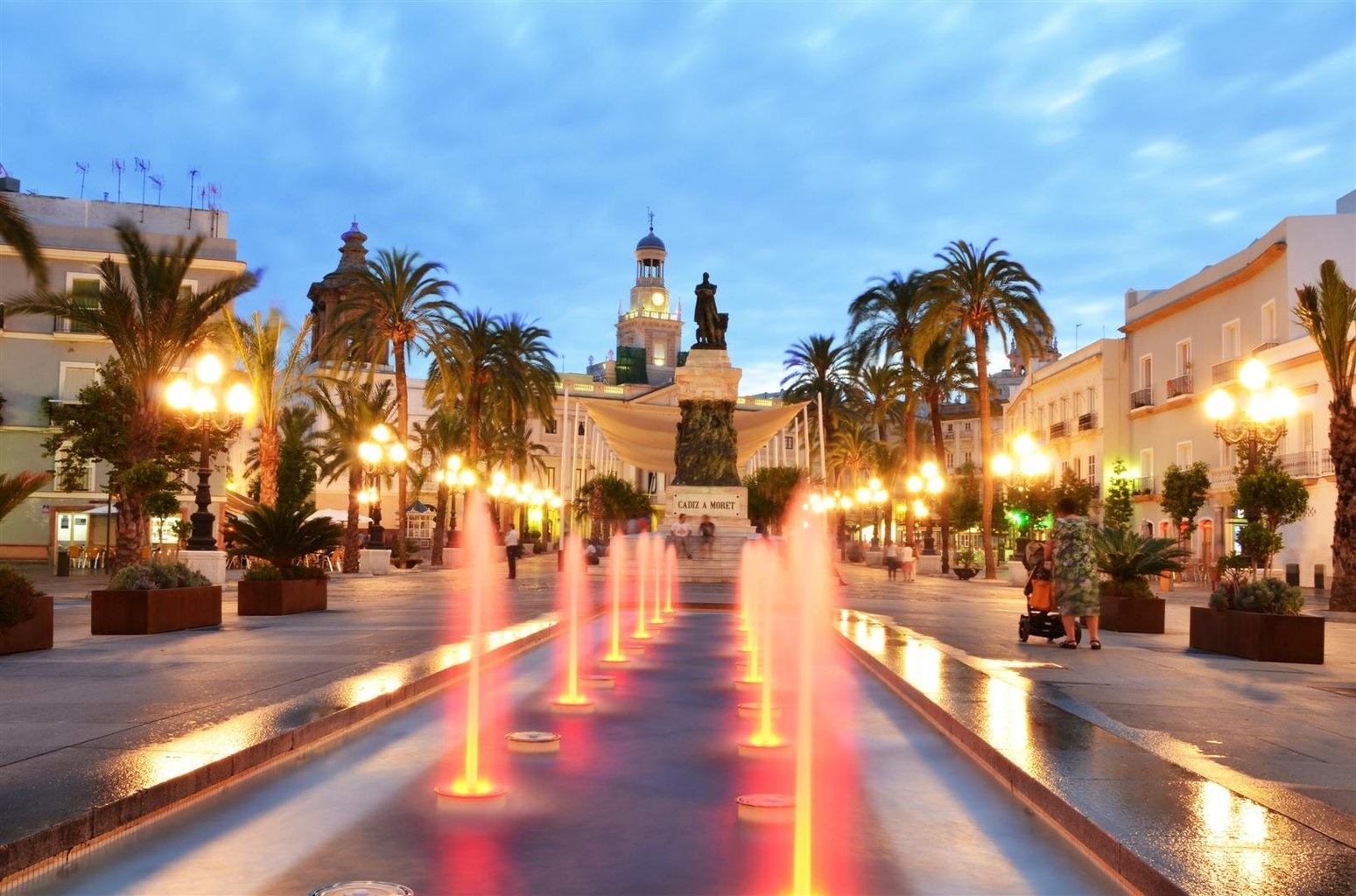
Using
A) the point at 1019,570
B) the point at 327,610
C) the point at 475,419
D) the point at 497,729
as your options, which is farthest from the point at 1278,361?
A: the point at 497,729

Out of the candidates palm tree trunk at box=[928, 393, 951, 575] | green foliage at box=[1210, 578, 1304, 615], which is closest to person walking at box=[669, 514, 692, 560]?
palm tree trunk at box=[928, 393, 951, 575]

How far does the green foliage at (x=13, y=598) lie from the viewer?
1184 centimetres

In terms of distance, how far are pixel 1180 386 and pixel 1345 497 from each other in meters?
23.9

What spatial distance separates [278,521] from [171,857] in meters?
14.9

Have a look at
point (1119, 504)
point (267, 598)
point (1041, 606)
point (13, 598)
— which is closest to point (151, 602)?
point (13, 598)

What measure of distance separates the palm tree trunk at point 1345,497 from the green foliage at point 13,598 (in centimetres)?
2034

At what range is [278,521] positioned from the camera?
63.5ft

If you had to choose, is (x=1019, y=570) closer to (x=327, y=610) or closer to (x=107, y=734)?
(x=327, y=610)

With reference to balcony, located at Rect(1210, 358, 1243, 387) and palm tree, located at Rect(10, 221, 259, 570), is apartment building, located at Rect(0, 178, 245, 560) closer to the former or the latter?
palm tree, located at Rect(10, 221, 259, 570)

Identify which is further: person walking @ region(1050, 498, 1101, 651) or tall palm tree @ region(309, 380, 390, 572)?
tall palm tree @ region(309, 380, 390, 572)

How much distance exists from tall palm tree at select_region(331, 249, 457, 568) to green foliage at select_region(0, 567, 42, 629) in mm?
25290

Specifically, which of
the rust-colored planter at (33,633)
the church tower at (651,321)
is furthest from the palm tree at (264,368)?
the church tower at (651,321)

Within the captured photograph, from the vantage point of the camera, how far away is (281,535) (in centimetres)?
1936

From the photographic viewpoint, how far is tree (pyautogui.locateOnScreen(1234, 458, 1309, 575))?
21.0 metres
